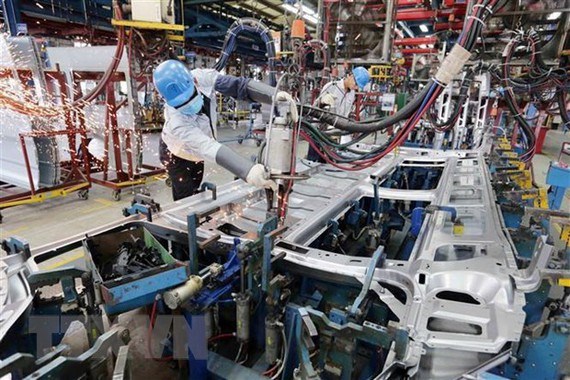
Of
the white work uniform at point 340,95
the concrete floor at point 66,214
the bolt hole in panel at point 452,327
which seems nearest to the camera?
the bolt hole in panel at point 452,327

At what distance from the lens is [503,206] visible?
10.4 ft

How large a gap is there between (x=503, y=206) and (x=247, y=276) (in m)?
2.70

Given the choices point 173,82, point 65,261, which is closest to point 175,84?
point 173,82

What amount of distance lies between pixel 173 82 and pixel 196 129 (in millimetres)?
391

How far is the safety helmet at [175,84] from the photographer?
102 inches

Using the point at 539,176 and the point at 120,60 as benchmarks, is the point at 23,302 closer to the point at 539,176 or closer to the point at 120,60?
the point at 120,60

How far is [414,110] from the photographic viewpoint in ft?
7.34

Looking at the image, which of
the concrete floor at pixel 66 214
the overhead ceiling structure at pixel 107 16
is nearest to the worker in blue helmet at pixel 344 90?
the overhead ceiling structure at pixel 107 16

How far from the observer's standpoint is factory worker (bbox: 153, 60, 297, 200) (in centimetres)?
223

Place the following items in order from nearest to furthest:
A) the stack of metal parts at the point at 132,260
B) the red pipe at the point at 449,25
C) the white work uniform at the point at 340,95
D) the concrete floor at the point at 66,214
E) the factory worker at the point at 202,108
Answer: the stack of metal parts at the point at 132,260, the factory worker at the point at 202,108, the concrete floor at the point at 66,214, the red pipe at the point at 449,25, the white work uniform at the point at 340,95

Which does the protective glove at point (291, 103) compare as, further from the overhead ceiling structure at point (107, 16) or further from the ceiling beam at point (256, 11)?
the ceiling beam at point (256, 11)

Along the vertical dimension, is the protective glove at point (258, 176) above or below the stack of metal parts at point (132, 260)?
above

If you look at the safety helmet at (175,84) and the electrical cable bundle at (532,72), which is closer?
the safety helmet at (175,84)

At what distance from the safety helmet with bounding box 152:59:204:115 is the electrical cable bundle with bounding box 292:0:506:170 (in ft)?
3.14
